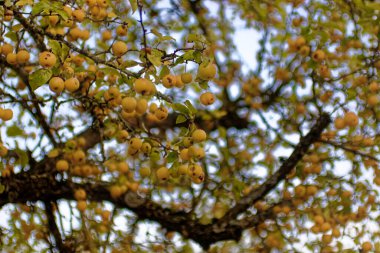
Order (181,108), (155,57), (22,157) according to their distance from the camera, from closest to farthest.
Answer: (155,57) → (181,108) → (22,157)

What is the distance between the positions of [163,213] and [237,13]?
3076 mm

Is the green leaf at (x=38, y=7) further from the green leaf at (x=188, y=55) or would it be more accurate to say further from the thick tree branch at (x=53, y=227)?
the thick tree branch at (x=53, y=227)

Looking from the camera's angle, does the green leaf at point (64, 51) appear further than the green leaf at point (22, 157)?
No

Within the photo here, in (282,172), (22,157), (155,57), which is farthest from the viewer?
(282,172)

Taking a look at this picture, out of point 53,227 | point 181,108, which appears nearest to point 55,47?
point 181,108

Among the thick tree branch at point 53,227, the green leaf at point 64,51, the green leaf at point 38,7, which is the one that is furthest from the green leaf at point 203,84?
the thick tree branch at point 53,227

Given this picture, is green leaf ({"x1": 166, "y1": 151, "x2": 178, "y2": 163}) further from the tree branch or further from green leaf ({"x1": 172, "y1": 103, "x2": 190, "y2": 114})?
the tree branch

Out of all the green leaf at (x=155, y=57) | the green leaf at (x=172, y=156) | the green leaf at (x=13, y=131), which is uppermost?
the green leaf at (x=13, y=131)

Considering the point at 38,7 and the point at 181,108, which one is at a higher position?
the point at 38,7

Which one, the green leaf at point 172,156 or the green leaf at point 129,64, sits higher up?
the green leaf at point 129,64

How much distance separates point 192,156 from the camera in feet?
7.25

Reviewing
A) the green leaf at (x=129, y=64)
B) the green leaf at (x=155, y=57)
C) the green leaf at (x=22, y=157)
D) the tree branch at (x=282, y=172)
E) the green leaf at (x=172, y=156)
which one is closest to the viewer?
the green leaf at (x=155, y=57)

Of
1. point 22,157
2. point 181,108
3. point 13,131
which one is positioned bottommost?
point 181,108

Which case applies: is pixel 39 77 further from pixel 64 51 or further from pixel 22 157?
pixel 22 157
